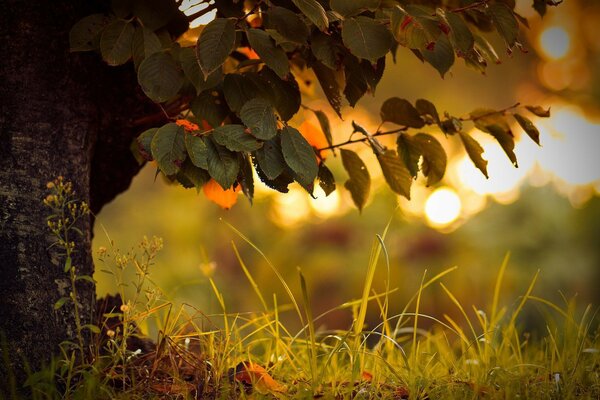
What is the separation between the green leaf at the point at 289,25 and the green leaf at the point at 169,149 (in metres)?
0.25

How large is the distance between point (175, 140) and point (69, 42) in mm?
361

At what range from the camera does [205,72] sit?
3.36ft

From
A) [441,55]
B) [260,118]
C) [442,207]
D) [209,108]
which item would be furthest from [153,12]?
[442,207]

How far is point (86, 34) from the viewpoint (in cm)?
121

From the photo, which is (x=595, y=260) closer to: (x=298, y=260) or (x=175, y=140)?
(x=298, y=260)

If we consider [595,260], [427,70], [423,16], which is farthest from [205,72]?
[427,70]

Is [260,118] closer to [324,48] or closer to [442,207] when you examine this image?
[324,48]

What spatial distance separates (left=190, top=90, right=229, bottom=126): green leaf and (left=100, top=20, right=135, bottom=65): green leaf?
15cm

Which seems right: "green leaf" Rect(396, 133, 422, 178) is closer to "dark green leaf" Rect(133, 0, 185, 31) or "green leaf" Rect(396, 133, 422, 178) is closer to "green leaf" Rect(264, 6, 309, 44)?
"green leaf" Rect(264, 6, 309, 44)

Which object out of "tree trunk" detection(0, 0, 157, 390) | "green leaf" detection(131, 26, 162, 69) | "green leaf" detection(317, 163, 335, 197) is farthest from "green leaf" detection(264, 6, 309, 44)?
"tree trunk" detection(0, 0, 157, 390)

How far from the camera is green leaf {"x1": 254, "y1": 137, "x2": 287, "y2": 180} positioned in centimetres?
112

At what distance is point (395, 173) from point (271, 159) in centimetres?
38

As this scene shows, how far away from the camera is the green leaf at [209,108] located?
1.22 m

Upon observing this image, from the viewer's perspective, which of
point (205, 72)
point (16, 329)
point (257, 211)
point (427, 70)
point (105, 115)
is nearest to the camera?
point (205, 72)
